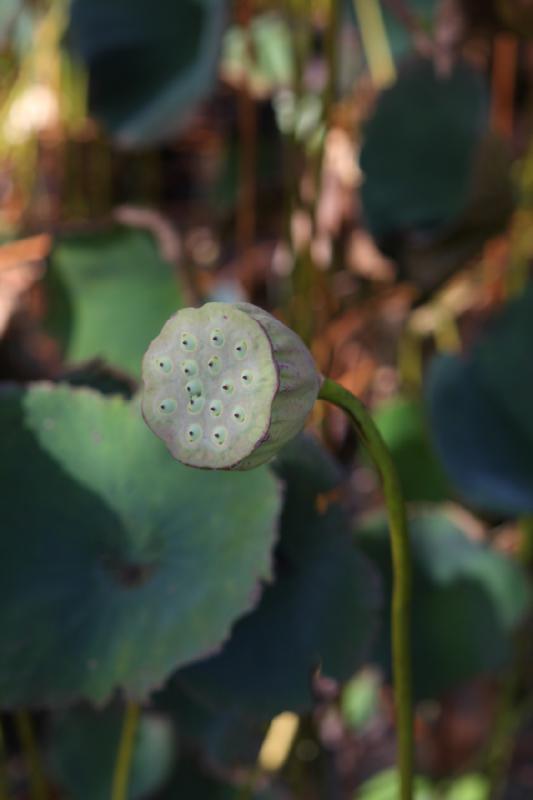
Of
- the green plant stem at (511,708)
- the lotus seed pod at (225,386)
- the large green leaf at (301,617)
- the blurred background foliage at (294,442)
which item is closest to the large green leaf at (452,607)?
the blurred background foliage at (294,442)

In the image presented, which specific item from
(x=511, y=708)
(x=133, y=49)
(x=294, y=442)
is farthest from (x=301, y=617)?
(x=133, y=49)

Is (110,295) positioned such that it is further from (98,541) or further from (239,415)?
(239,415)

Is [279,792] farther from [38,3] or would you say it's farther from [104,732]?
[38,3]

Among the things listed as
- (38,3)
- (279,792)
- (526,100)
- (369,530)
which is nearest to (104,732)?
(279,792)

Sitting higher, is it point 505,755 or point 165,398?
point 165,398

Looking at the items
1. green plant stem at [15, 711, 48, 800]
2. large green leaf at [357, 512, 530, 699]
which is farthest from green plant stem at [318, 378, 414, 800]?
large green leaf at [357, 512, 530, 699]

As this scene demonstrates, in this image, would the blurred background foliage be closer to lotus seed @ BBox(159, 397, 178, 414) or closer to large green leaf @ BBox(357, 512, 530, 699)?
large green leaf @ BBox(357, 512, 530, 699)
